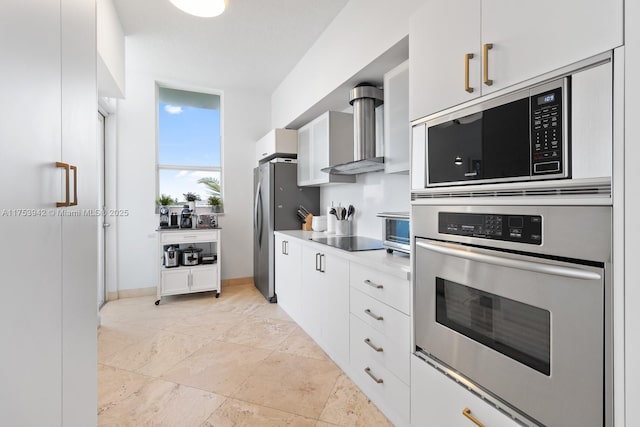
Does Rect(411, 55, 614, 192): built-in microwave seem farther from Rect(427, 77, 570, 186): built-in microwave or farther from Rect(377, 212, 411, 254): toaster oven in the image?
Rect(377, 212, 411, 254): toaster oven

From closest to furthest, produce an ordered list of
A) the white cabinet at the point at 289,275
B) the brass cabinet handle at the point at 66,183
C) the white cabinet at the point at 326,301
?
1. the brass cabinet handle at the point at 66,183
2. the white cabinet at the point at 326,301
3. the white cabinet at the point at 289,275

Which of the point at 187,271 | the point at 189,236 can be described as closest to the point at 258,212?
the point at 189,236

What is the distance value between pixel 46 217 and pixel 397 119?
1924 millimetres

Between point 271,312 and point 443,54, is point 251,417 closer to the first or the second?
point 271,312

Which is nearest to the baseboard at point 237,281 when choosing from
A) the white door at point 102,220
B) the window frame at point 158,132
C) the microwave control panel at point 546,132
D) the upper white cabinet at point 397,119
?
the window frame at point 158,132

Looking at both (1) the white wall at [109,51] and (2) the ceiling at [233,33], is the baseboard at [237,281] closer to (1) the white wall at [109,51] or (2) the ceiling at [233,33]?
(1) the white wall at [109,51]

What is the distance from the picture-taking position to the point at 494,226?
1.12m

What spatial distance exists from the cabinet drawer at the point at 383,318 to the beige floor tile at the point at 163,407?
104cm

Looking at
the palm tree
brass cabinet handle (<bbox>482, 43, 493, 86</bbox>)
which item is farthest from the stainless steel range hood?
the palm tree

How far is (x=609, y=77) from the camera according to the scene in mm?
815

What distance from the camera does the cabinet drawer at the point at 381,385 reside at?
5.21 ft
